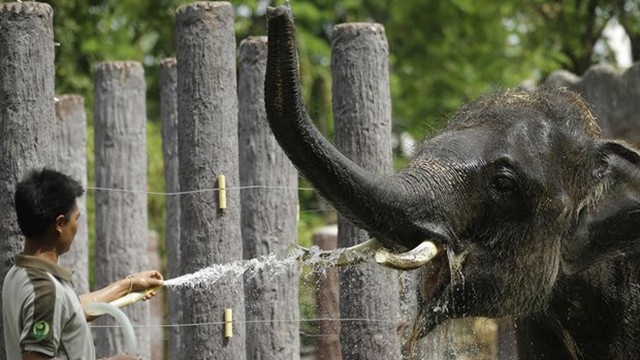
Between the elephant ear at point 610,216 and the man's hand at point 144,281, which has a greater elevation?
the elephant ear at point 610,216

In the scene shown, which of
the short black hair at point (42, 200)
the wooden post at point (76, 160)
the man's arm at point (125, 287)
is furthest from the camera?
the wooden post at point (76, 160)

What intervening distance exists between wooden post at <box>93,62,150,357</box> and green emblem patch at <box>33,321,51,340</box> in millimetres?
5573

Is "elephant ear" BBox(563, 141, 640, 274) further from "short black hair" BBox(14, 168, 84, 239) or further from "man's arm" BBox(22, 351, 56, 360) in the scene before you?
"man's arm" BBox(22, 351, 56, 360)

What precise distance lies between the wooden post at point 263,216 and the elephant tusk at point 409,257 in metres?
2.63

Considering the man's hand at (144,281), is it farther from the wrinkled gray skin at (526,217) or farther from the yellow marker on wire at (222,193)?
the yellow marker on wire at (222,193)

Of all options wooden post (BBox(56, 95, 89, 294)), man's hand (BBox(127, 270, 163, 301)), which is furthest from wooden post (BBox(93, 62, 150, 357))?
man's hand (BBox(127, 270, 163, 301))

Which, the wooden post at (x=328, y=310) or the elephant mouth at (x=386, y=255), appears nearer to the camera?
the elephant mouth at (x=386, y=255)

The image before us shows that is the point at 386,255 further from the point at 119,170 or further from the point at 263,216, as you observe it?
the point at 119,170

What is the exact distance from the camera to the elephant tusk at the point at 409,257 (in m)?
6.30

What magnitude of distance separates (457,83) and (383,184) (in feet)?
57.3

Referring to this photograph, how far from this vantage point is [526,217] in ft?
23.1

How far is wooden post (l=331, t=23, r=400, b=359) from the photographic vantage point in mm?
8875

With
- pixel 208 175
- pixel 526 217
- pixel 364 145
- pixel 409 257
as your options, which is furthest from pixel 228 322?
pixel 409 257

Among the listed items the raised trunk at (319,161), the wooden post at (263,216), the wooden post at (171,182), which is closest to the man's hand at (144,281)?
the raised trunk at (319,161)
